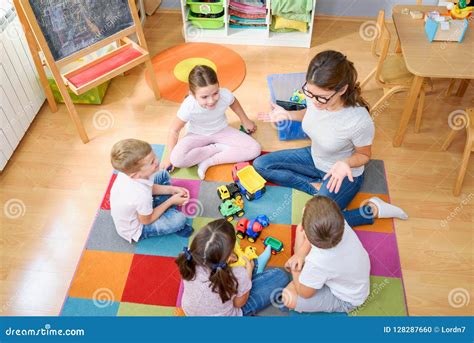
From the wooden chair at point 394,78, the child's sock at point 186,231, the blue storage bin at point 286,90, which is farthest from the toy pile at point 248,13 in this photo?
the child's sock at point 186,231

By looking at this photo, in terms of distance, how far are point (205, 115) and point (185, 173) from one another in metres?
0.44

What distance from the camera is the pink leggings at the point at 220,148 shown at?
9.55ft

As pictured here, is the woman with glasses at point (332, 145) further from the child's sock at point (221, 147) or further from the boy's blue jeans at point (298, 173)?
the child's sock at point (221, 147)

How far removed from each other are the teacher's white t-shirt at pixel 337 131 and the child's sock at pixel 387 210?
213 mm

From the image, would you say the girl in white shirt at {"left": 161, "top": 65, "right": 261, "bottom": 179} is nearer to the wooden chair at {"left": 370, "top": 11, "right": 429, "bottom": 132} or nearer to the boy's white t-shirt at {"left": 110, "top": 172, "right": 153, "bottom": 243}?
the boy's white t-shirt at {"left": 110, "top": 172, "right": 153, "bottom": 243}

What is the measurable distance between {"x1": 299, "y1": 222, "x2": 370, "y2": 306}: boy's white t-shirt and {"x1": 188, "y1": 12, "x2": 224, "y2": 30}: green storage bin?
2620mm

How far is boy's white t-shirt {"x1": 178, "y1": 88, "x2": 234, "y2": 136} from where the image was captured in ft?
8.93

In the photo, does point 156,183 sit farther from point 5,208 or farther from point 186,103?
point 5,208

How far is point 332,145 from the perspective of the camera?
8.07 ft

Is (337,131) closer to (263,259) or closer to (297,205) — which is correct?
(297,205)

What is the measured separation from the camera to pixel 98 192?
9.45ft

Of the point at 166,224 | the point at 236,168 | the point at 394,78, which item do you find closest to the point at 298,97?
the point at 394,78

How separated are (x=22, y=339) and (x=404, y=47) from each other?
104 inches

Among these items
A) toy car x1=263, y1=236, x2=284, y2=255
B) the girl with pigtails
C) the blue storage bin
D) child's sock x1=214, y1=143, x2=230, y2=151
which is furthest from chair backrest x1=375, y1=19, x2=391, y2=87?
the girl with pigtails
